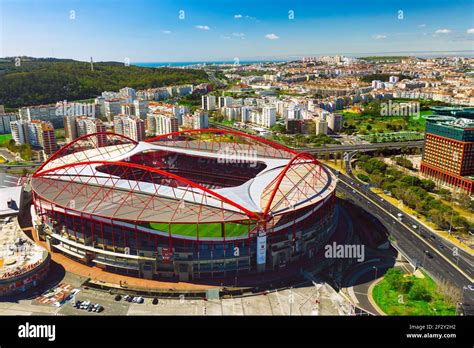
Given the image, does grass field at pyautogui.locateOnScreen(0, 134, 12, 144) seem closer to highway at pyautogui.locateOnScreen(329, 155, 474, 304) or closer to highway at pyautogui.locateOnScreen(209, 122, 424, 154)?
highway at pyautogui.locateOnScreen(209, 122, 424, 154)

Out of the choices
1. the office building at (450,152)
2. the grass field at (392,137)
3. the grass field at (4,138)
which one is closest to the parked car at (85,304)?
the office building at (450,152)

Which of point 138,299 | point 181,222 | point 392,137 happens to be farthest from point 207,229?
point 392,137

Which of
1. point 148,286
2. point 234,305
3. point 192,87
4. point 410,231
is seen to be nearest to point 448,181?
point 410,231

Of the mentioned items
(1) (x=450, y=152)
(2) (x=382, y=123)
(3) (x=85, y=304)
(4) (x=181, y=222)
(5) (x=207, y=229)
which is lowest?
A: (3) (x=85, y=304)

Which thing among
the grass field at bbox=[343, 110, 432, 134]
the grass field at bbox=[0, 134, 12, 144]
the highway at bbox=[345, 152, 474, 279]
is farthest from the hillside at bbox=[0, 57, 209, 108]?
the highway at bbox=[345, 152, 474, 279]

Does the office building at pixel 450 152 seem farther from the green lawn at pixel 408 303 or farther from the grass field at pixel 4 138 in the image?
Answer: the grass field at pixel 4 138

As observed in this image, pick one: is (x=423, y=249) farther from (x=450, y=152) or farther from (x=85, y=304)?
(x=85, y=304)
